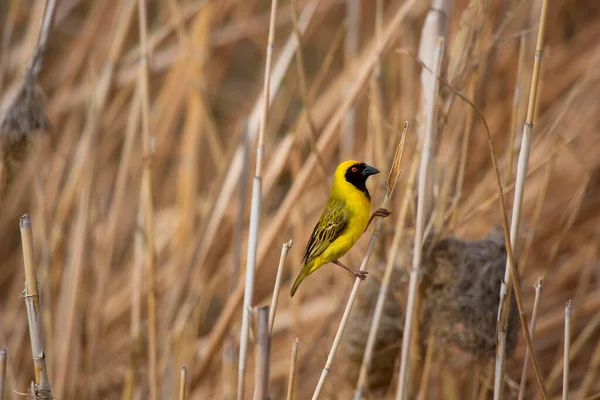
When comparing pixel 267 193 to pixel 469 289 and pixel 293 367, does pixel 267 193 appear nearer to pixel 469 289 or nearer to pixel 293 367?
pixel 469 289

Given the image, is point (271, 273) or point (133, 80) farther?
point (271, 273)

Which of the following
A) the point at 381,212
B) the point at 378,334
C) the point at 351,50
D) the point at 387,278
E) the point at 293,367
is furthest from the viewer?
the point at 351,50

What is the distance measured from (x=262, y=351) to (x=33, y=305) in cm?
58

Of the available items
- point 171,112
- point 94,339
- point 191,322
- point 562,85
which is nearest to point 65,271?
point 94,339

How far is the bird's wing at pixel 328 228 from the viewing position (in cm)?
165

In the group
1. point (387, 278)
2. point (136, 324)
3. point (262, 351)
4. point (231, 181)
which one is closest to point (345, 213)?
point (387, 278)

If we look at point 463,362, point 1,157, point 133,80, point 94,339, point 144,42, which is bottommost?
point 463,362

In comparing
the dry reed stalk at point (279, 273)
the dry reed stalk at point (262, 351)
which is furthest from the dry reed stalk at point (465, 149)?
the dry reed stalk at point (262, 351)

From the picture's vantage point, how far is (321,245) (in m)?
1.73

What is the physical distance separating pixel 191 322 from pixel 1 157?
1155 mm

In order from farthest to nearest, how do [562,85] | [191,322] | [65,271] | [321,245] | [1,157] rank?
[562,85] → [65,271] → [191,322] → [1,157] → [321,245]

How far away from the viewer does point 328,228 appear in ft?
5.54

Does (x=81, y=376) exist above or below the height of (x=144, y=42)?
below

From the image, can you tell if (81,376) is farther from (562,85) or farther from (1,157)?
(562,85)
